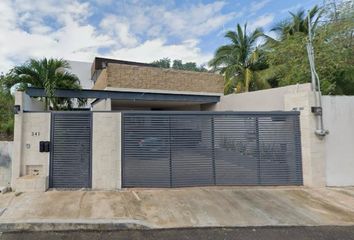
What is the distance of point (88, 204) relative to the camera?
618 centimetres

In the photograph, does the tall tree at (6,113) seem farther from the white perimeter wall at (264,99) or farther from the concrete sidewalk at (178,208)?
the white perimeter wall at (264,99)

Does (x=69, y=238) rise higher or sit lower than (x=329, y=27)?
lower

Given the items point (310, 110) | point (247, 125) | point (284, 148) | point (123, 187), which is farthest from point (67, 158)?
point (310, 110)

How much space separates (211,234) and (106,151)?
164 inches

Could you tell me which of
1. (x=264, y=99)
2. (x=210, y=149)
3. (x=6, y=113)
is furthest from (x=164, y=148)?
(x=6, y=113)

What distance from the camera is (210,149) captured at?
7926 millimetres

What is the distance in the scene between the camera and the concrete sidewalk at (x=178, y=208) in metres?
5.20

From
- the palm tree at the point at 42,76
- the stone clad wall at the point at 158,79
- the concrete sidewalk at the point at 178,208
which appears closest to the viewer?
the concrete sidewalk at the point at 178,208

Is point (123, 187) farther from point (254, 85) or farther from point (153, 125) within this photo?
point (254, 85)

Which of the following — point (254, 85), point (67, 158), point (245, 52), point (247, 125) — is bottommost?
point (67, 158)

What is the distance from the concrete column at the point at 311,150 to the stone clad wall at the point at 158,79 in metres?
9.69

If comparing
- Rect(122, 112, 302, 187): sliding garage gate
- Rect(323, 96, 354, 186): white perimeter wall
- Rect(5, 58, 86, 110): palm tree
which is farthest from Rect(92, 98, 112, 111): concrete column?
Rect(323, 96, 354, 186): white perimeter wall

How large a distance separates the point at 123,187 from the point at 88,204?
1.54m

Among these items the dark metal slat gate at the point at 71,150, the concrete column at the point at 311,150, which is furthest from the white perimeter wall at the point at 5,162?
the concrete column at the point at 311,150
